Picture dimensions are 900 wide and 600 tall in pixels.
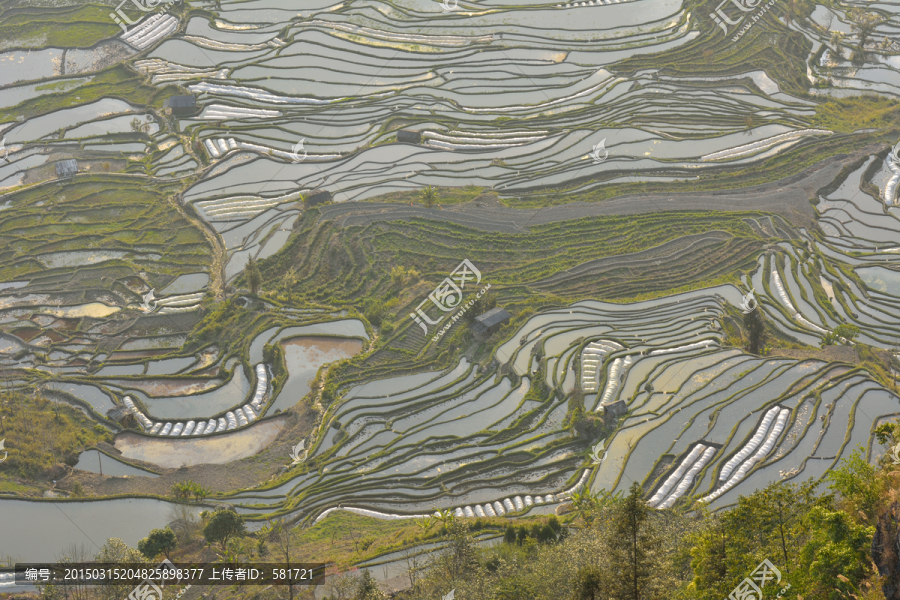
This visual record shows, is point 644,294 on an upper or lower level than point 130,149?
lower

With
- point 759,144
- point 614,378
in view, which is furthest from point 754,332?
point 759,144

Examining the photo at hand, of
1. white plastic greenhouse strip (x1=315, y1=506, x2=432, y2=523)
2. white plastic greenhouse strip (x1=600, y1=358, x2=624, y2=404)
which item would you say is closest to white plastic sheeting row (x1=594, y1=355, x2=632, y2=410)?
white plastic greenhouse strip (x1=600, y1=358, x2=624, y2=404)

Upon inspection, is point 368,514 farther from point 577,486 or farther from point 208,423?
point 208,423

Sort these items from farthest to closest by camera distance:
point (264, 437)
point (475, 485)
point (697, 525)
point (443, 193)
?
point (443, 193) → point (264, 437) → point (475, 485) → point (697, 525)

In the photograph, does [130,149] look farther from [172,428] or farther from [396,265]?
[172,428]

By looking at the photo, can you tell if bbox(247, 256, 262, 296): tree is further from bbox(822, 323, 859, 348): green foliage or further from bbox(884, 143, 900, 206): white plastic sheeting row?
bbox(884, 143, 900, 206): white plastic sheeting row

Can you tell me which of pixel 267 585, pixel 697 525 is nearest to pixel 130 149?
pixel 267 585
